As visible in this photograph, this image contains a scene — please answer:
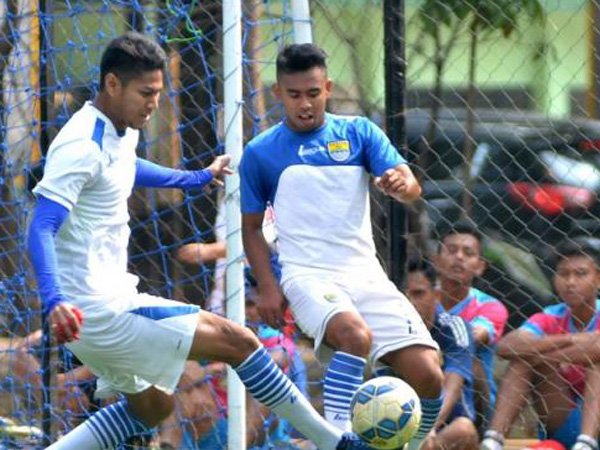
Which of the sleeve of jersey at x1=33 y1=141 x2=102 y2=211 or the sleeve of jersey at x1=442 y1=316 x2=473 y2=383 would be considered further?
the sleeve of jersey at x1=442 y1=316 x2=473 y2=383

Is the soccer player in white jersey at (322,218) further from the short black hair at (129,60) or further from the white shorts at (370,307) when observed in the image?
the short black hair at (129,60)

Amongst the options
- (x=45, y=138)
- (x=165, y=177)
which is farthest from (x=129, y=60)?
(x=45, y=138)

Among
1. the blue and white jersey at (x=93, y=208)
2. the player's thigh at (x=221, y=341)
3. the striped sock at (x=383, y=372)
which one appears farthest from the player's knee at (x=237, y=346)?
the striped sock at (x=383, y=372)

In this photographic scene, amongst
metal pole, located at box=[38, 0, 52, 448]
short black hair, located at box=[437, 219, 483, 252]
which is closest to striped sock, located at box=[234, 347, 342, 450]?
short black hair, located at box=[437, 219, 483, 252]

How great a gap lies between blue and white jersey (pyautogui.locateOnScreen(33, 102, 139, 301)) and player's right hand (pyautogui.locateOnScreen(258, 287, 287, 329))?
613mm

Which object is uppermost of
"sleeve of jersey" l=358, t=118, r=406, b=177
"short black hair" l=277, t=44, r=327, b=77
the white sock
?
"short black hair" l=277, t=44, r=327, b=77

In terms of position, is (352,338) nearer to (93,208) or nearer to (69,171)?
(93,208)

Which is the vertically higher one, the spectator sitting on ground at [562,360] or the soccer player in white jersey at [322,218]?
the soccer player in white jersey at [322,218]

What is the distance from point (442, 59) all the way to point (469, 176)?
633mm

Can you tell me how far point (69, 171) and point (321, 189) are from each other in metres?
1.17

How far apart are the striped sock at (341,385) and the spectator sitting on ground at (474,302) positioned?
1.46 metres

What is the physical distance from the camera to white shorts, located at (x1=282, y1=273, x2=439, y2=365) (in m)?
7.38

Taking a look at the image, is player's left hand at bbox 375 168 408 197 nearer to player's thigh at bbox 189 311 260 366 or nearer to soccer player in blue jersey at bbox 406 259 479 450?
player's thigh at bbox 189 311 260 366

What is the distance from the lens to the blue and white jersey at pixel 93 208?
6836 millimetres
